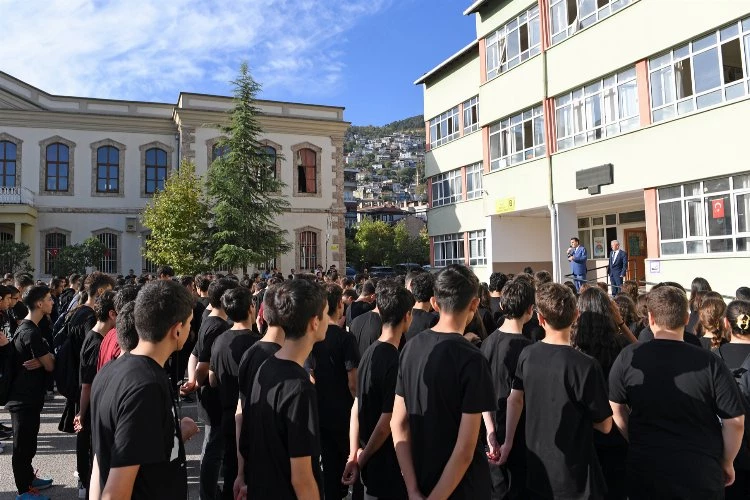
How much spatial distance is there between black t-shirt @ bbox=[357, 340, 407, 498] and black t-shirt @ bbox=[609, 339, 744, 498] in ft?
4.59

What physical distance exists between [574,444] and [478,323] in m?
2.40

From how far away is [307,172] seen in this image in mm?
33562

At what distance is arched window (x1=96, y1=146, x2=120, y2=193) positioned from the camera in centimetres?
3064

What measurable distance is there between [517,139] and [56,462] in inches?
717

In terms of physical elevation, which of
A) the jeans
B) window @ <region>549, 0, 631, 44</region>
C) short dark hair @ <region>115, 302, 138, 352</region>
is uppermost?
window @ <region>549, 0, 631, 44</region>

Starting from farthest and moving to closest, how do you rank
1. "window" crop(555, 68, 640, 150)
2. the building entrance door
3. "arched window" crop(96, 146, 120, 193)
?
"arched window" crop(96, 146, 120, 193) < the building entrance door < "window" crop(555, 68, 640, 150)

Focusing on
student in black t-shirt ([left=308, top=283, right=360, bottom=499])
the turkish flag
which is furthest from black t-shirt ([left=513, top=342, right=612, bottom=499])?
the turkish flag

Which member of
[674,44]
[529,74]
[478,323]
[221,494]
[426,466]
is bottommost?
[221,494]

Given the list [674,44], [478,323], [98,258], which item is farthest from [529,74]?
[98,258]

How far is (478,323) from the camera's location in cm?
546

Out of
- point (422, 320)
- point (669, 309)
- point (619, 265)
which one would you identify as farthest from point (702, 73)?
point (669, 309)

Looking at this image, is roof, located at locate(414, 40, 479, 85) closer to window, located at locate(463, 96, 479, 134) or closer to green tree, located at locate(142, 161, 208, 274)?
window, located at locate(463, 96, 479, 134)

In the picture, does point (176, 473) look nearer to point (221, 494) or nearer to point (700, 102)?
point (221, 494)

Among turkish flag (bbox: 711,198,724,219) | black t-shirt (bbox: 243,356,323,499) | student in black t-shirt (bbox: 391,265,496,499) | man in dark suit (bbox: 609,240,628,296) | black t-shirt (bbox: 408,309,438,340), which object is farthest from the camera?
man in dark suit (bbox: 609,240,628,296)
